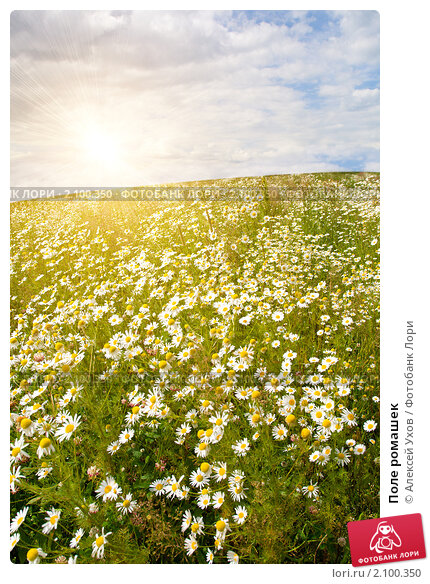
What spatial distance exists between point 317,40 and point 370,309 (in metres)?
1.43

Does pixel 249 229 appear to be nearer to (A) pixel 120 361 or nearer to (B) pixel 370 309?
(B) pixel 370 309

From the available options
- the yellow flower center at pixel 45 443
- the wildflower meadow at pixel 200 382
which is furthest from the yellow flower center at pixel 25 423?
the yellow flower center at pixel 45 443

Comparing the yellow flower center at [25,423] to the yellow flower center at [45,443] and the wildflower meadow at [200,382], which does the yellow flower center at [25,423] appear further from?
the yellow flower center at [45,443]
